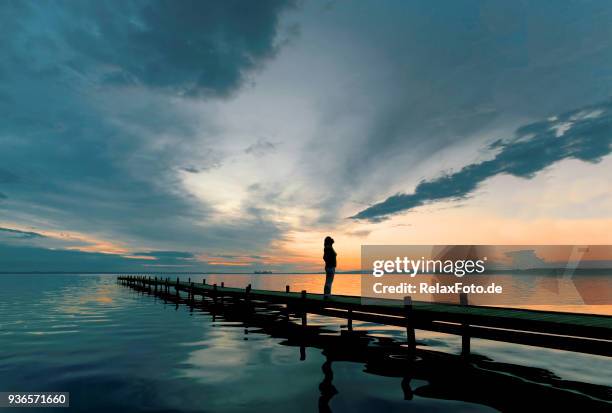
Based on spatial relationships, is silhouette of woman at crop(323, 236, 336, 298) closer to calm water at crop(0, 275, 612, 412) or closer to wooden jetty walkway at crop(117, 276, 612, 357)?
wooden jetty walkway at crop(117, 276, 612, 357)

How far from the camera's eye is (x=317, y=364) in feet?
38.4

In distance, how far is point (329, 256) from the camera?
1700cm

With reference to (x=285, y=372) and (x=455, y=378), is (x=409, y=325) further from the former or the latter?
(x=285, y=372)

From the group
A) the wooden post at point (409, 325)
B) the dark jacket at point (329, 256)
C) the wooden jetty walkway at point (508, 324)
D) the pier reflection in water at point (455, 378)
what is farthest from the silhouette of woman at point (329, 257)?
the wooden post at point (409, 325)

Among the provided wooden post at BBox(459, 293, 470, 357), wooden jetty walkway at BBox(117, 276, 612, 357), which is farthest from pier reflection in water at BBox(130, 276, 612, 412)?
wooden jetty walkway at BBox(117, 276, 612, 357)

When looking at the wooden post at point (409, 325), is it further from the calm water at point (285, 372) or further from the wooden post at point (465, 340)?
the wooden post at point (465, 340)

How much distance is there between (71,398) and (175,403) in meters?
2.54

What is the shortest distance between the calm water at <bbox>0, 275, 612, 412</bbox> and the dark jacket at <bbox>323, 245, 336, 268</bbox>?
327cm

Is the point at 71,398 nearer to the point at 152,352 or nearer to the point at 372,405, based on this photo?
the point at 152,352

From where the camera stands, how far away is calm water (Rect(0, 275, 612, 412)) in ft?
27.1

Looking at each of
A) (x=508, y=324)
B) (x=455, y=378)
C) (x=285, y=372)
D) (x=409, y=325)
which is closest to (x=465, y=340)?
(x=409, y=325)

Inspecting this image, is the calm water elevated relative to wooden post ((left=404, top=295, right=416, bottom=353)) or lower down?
lower down

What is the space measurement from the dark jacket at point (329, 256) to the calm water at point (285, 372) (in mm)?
3273

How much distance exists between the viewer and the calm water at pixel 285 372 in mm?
8273
